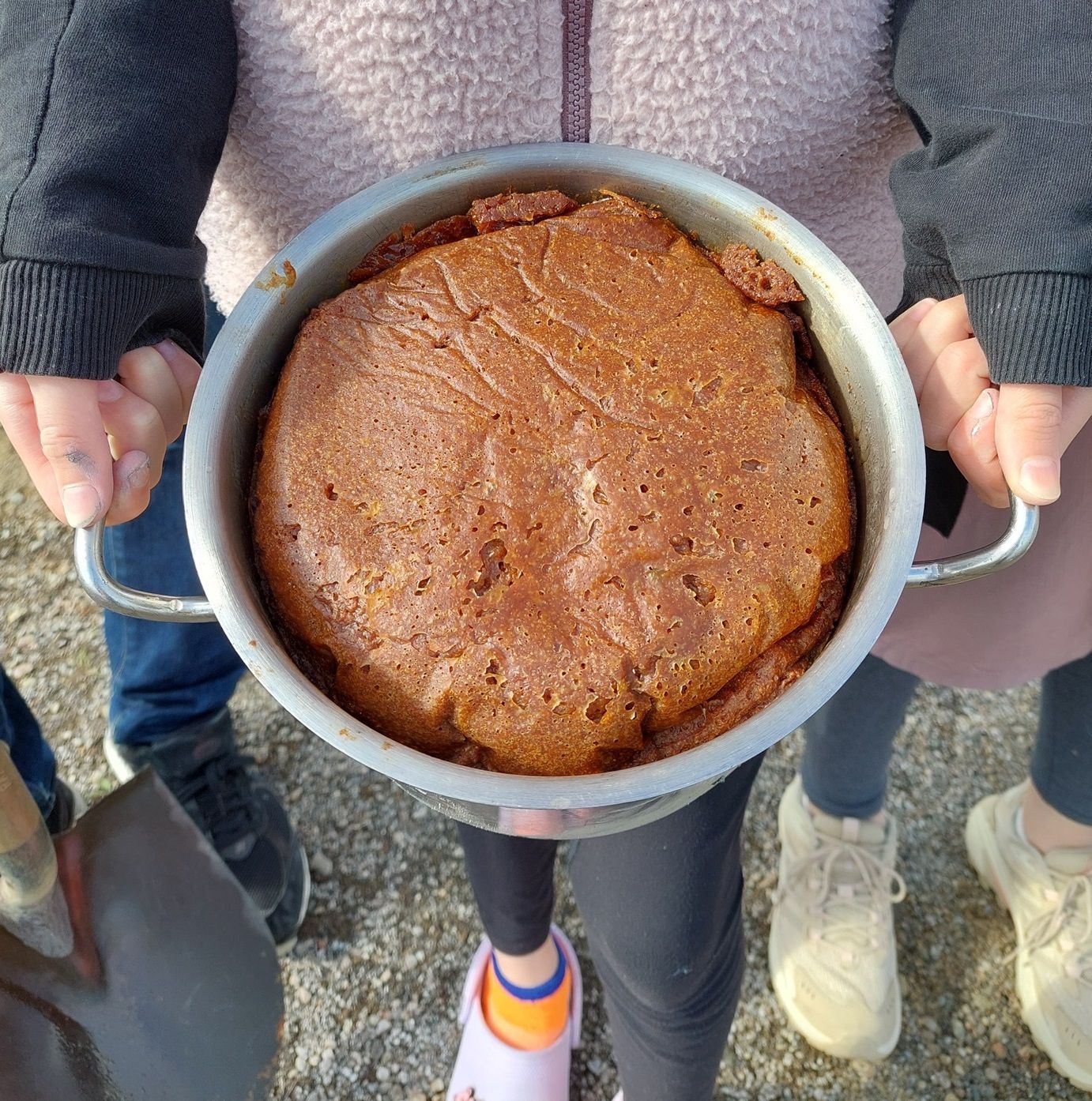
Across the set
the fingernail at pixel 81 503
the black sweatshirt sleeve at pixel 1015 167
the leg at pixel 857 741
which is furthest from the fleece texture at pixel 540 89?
the leg at pixel 857 741

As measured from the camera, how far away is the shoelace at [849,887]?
1.93m

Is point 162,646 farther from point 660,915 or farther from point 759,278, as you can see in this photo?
point 759,278

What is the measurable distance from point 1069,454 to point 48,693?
235 centimetres

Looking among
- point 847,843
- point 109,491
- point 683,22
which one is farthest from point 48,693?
point 683,22

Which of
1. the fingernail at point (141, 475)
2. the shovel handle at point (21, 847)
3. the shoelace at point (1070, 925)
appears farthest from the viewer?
the shoelace at point (1070, 925)

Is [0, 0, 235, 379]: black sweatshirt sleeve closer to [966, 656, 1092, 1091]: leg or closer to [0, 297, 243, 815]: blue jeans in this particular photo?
[0, 297, 243, 815]: blue jeans

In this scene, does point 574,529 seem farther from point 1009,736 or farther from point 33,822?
point 1009,736

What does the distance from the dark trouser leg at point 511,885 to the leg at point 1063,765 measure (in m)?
1.01

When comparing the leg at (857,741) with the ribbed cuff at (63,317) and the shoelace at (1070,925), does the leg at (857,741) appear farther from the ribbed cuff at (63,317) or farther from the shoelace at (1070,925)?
the ribbed cuff at (63,317)

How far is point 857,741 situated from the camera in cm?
183

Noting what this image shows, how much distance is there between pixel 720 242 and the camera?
114 cm

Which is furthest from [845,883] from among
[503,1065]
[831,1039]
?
[503,1065]

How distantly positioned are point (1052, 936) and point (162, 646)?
6.60ft

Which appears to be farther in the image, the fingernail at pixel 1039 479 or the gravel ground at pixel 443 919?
the gravel ground at pixel 443 919
